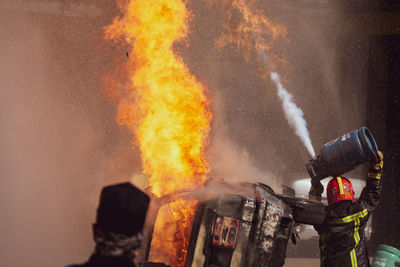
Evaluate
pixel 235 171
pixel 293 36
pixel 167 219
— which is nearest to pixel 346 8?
pixel 293 36

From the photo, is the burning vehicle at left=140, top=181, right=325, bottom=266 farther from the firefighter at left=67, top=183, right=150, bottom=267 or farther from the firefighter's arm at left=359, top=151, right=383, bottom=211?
the firefighter at left=67, top=183, right=150, bottom=267

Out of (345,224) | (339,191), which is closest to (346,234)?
(345,224)

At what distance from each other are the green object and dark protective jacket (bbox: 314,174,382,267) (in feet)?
1.78

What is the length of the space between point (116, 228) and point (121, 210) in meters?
0.08

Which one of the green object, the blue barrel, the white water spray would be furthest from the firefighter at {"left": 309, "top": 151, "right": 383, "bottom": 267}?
the white water spray

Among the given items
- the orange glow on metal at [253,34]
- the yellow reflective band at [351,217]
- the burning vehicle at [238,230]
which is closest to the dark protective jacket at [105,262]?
the burning vehicle at [238,230]

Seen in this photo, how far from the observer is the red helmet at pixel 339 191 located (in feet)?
12.6

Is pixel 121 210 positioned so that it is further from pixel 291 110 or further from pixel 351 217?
pixel 291 110

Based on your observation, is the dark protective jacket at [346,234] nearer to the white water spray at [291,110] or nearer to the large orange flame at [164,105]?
the large orange flame at [164,105]

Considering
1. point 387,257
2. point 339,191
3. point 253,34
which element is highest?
point 253,34

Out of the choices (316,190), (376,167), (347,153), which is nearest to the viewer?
(376,167)

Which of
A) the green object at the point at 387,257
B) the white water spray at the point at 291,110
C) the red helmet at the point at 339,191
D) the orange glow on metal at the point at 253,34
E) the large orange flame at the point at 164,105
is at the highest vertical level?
the orange glow on metal at the point at 253,34

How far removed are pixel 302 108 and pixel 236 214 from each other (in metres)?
8.13

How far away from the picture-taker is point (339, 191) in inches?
152
